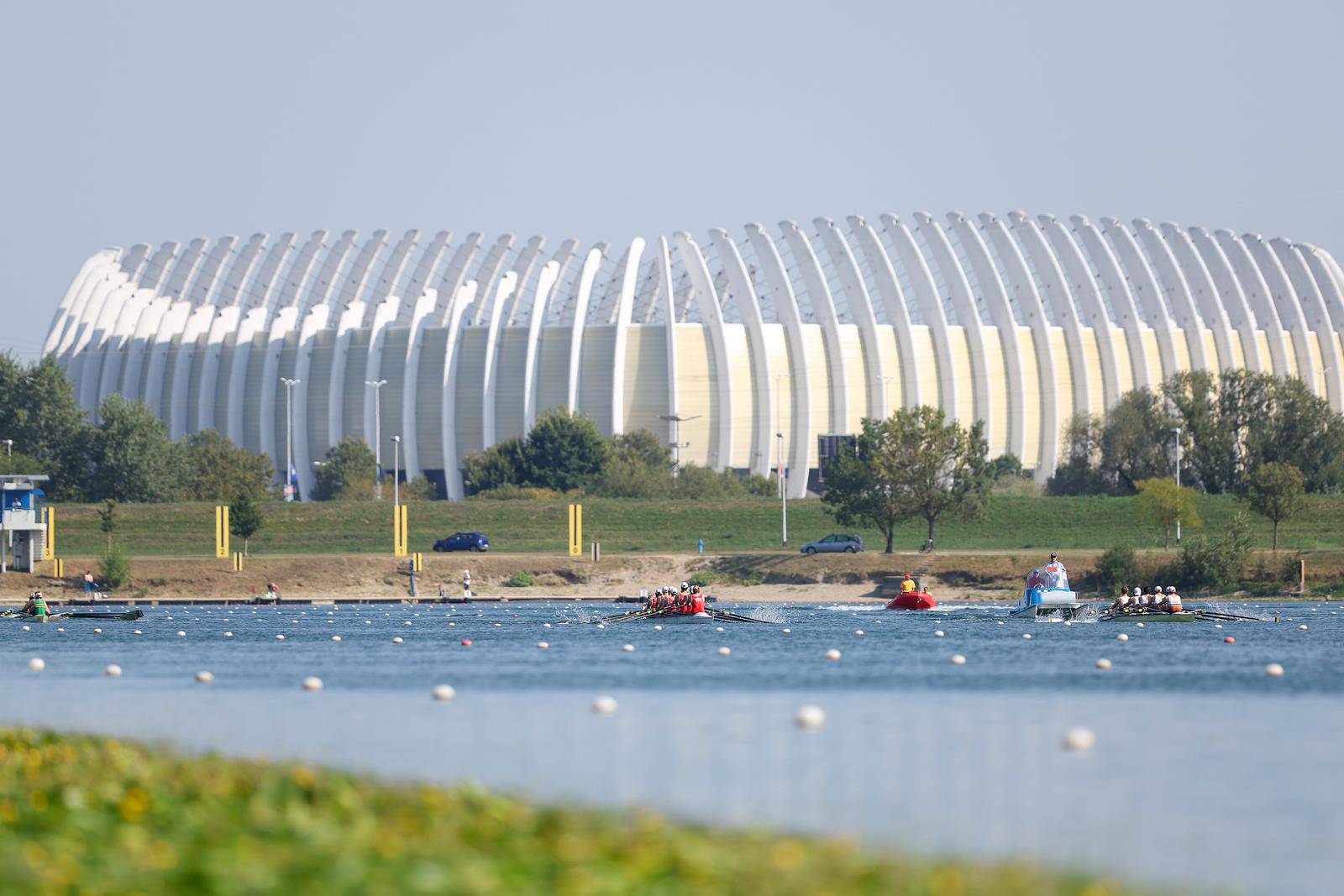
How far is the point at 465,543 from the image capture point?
8131 cm

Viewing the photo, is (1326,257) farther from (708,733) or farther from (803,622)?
(708,733)

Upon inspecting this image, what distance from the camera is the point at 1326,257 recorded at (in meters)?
119

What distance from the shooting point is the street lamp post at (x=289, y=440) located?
98.7 meters

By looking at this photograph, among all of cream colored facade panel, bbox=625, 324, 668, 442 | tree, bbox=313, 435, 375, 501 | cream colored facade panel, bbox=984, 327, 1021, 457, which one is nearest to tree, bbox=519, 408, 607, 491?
cream colored facade panel, bbox=625, 324, 668, 442

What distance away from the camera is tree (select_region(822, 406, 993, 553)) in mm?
74375

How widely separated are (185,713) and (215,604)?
42.5 meters

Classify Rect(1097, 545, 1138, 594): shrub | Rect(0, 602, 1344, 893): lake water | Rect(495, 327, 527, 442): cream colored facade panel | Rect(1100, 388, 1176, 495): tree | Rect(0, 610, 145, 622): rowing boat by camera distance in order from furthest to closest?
1. Rect(495, 327, 527, 442): cream colored facade panel
2. Rect(1100, 388, 1176, 495): tree
3. Rect(1097, 545, 1138, 594): shrub
4. Rect(0, 610, 145, 622): rowing boat
5. Rect(0, 602, 1344, 893): lake water

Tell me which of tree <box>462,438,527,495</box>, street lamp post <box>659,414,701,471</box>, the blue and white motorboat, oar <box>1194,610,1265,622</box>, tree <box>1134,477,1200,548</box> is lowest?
oar <box>1194,610,1265,622</box>

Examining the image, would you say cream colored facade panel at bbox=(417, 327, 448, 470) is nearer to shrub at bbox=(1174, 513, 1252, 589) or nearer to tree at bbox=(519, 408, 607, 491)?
tree at bbox=(519, 408, 607, 491)

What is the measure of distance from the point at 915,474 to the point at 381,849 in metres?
63.0

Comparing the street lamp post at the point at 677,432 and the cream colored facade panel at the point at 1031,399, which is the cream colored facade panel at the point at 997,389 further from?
the street lamp post at the point at 677,432

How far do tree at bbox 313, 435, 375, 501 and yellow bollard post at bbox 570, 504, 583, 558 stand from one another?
69.5 feet

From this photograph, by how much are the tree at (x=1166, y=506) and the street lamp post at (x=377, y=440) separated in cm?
3901

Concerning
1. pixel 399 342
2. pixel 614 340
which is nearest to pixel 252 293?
pixel 399 342
